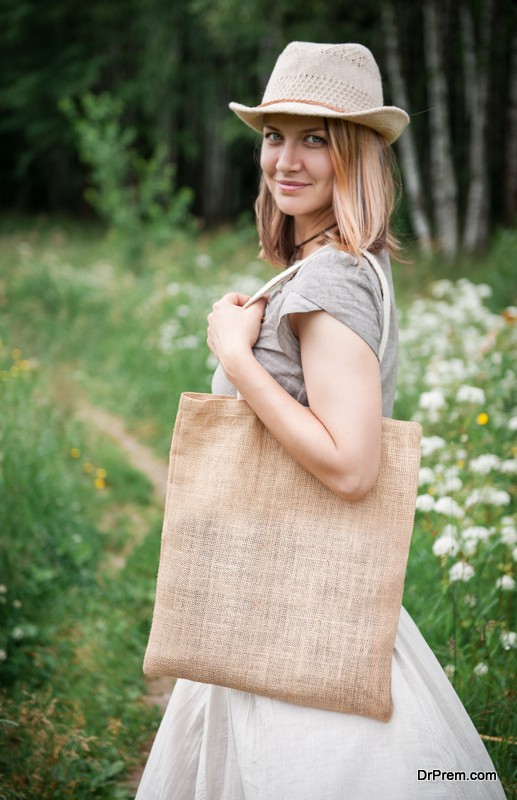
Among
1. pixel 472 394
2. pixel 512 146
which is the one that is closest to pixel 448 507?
pixel 472 394

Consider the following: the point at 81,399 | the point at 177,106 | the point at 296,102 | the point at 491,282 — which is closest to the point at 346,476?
the point at 296,102

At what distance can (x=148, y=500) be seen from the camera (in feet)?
13.8

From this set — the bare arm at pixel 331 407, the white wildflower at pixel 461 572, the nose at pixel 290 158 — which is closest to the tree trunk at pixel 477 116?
the white wildflower at pixel 461 572

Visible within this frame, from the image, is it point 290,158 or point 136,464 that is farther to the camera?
point 136,464

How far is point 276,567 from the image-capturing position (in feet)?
3.95

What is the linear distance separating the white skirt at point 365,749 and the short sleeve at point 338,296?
71cm

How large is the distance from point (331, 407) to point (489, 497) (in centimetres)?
156

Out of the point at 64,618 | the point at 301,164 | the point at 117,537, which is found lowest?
the point at 64,618

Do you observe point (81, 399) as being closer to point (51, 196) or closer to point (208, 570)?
point (208, 570)

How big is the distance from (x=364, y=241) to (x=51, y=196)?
2631 cm

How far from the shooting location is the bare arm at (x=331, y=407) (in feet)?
3.66

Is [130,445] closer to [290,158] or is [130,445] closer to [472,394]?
[472,394]

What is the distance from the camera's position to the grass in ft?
6.81

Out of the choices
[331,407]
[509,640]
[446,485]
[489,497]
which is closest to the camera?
[331,407]
